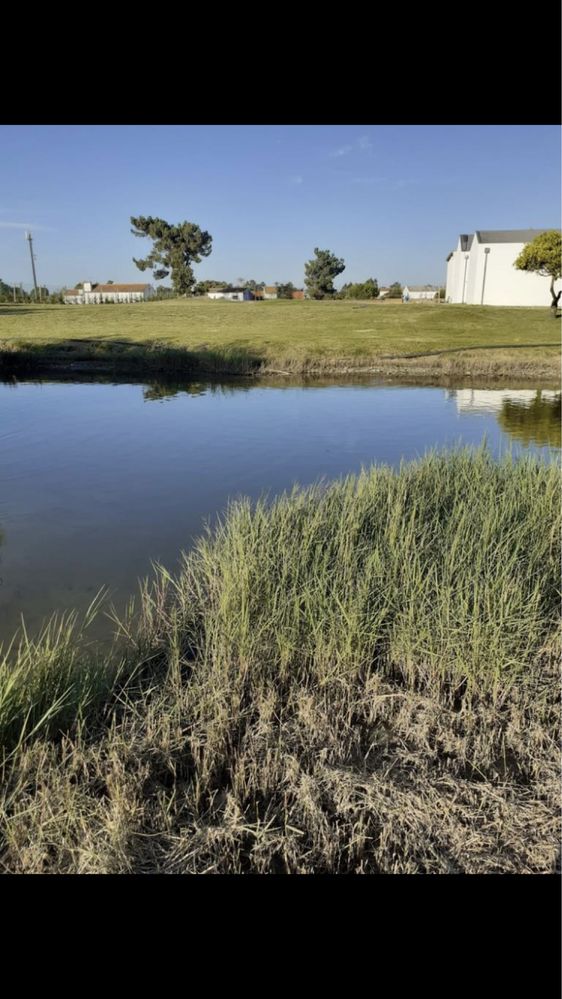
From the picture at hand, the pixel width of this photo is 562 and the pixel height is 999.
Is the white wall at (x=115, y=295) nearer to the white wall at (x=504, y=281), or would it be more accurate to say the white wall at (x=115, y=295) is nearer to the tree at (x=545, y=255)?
the white wall at (x=504, y=281)

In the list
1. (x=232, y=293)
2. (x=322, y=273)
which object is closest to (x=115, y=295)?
(x=232, y=293)

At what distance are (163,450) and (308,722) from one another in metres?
7.59

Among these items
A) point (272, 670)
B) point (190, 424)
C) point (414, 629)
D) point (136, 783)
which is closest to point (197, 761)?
point (136, 783)

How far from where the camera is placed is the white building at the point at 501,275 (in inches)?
1430

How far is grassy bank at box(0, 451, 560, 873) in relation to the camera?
222cm

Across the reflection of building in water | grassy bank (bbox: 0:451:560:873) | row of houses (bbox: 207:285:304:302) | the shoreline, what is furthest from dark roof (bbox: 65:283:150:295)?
grassy bank (bbox: 0:451:560:873)

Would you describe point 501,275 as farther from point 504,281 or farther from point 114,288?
point 114,288

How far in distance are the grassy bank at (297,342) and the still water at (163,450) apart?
1.89 meters

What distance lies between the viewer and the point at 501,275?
36.9m

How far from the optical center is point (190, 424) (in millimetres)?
11844

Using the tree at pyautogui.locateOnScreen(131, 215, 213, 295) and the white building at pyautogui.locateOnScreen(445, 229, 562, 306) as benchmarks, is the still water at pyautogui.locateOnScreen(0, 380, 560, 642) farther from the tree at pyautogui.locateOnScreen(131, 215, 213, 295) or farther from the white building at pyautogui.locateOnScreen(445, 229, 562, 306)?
the tree at pyautogui.locateOnScreen(131, 215, 213, 295)

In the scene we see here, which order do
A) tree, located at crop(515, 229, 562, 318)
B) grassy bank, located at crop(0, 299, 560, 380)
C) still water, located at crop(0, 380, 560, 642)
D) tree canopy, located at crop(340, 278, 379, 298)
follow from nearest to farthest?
still water, located at crop(0, 380, 560, 642), grassy bank, located at crop(0, 299, 560, 380), tree, located at crop(515, 229, 562, 318), tree canopy, located at crop(340, 278, 379, 298)
